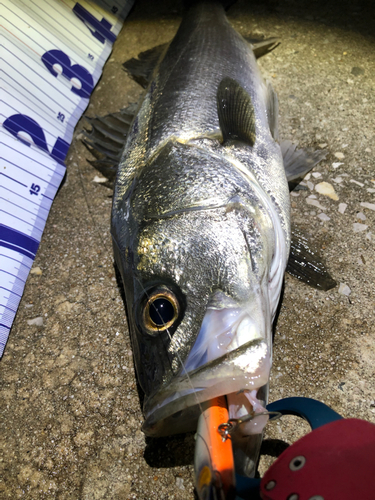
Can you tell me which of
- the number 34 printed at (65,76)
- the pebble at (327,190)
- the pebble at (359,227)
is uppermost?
the number 34 printed at (65,76)

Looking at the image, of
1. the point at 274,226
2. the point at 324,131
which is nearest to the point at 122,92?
the point at 324,131

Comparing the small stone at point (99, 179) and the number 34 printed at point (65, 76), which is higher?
the number 34 printed at point (65, 76)

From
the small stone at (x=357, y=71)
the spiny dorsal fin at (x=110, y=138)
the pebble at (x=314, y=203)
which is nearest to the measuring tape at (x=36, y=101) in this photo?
the spiny dorsal fin at (x=110, y=138)

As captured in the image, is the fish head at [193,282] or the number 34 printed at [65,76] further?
the number 34 printed at [65,76]

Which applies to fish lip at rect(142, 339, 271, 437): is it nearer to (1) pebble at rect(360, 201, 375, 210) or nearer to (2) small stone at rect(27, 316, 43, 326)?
(2) small stone at rect(27, 316, 43, 326)

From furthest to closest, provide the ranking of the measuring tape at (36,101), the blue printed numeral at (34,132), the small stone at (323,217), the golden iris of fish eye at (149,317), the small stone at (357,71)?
the small stone at (357,71) → the blue printed numeral at (34,132) → the measuring tape at (36,101) → the small stone at (323,217) → the golden iris of fish eye at (149,317)

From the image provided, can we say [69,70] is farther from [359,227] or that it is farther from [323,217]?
[359,227]

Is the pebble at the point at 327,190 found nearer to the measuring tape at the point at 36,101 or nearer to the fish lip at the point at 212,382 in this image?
the fish lip at the point at 212,382
